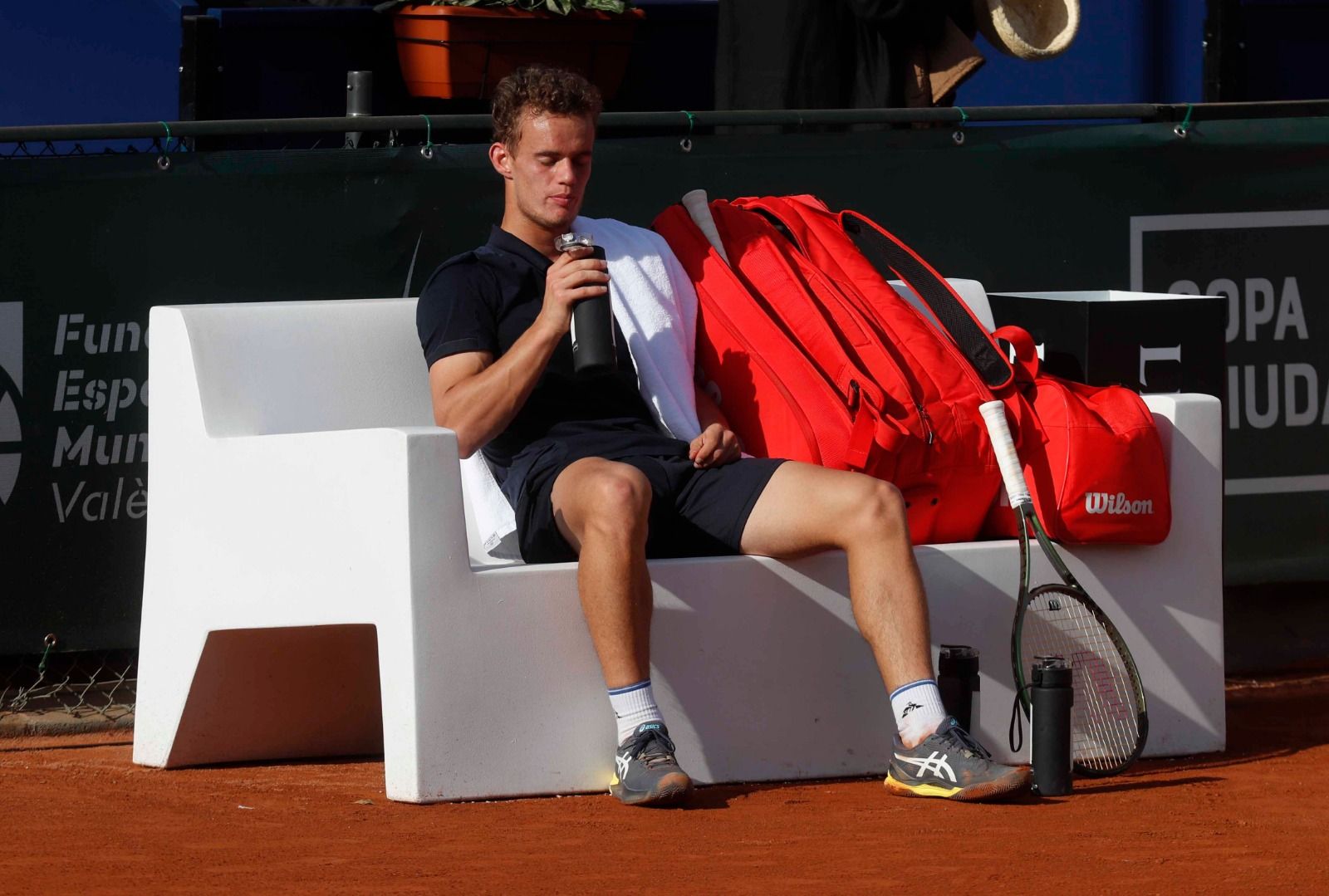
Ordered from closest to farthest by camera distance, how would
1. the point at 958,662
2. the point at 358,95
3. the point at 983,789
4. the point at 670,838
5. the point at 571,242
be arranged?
the point at 670,838
the point at 983,789
the point at 958,662
the point at 571,242
the point at 358,95

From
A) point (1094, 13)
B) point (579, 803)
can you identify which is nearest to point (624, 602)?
point (579, 803)

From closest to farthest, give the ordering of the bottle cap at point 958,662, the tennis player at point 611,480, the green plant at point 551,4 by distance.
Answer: the tennis player at point 611,480
the bottle cap at point 958,662
the green plant at point 551,4

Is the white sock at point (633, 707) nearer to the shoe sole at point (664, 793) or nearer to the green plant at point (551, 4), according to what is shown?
the shoe sole at point (664, 793)

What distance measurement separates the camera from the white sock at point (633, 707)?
414 centimetres


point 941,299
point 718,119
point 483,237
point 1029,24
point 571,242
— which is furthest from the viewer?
point 1029,24

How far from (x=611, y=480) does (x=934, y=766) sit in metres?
0.85

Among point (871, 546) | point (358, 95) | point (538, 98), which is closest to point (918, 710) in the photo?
point (871, 546)

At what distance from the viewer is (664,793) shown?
407cm

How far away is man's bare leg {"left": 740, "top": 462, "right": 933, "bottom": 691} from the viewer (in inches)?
166

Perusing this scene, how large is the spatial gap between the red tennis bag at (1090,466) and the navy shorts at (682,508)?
60cm

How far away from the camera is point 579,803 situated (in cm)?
421

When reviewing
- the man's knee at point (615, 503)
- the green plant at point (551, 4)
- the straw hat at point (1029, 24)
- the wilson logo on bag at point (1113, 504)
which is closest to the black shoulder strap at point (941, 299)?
the wilson logo on bag at point (1113, 504)

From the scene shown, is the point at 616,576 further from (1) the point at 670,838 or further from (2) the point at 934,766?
(2) the point at 934,766

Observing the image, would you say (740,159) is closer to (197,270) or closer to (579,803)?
(197,270)
